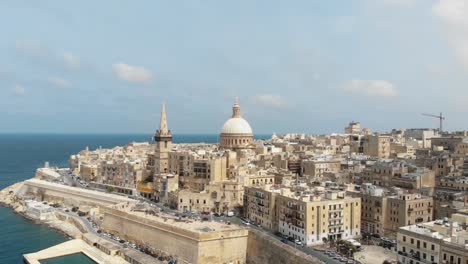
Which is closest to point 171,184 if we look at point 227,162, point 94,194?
point 227,162

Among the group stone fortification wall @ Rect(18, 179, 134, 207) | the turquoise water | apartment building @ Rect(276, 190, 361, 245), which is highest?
apartment building @ Rect(276, 190, 361, 245)

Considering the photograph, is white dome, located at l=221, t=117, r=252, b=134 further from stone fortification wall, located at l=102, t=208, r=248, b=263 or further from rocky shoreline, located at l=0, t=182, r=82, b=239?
stone fortification wall, located at l=102, t=208, r=248, b=263

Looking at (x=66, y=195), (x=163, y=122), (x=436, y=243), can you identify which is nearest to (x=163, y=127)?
(x=163, y=122)

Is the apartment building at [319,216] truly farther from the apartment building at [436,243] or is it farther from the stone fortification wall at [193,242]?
the apartment building at [436,243]

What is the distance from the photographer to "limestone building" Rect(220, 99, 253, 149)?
3182 inches

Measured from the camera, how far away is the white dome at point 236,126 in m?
81.2

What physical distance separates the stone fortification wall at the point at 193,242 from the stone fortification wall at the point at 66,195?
15.8 metres

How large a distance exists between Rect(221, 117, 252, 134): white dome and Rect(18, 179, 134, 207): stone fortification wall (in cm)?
2185

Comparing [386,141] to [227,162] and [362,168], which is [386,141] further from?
[227,162]

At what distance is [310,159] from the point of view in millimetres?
70312

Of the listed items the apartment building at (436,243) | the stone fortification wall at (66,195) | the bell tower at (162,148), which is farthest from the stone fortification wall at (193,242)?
the bell tower at (162,148)

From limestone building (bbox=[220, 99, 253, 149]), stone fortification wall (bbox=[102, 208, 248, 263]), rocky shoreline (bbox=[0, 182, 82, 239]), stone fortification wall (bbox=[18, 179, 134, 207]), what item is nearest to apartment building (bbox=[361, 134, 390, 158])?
limestone building (bbox=[220, 99, 253, 149])

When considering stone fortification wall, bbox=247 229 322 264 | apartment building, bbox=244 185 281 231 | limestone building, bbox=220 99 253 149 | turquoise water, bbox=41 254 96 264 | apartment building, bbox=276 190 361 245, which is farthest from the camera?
limestone building, bbox=220 99 253 149

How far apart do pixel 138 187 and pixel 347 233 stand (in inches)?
1489
